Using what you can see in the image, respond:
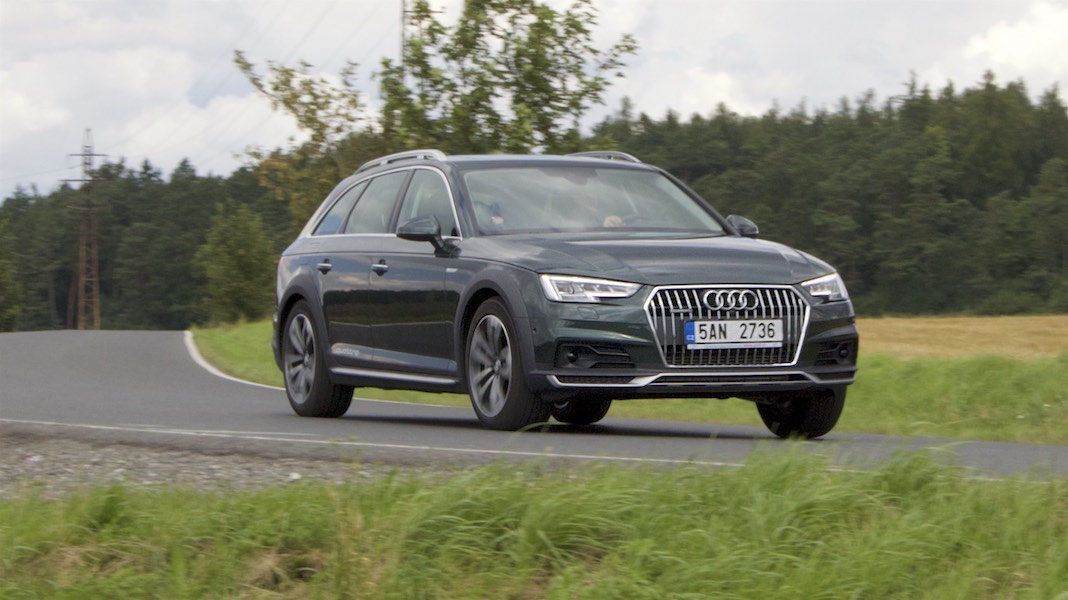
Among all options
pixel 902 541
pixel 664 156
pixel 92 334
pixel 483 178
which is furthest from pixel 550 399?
pixel 664 156

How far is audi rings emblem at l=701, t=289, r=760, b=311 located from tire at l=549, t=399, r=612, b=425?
183 cm

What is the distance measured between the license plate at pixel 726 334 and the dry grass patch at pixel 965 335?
2279 centimetres

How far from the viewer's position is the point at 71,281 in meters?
162

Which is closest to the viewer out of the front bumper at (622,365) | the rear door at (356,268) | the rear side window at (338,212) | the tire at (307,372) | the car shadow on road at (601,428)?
the front bumper at (622,365)

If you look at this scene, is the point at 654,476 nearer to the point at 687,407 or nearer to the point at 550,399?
the point at 550,399

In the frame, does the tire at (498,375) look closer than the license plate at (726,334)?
No

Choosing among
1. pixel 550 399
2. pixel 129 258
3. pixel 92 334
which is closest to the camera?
pixel 550 399

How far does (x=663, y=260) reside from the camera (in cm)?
868

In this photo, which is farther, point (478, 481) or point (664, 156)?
point (664, 156)

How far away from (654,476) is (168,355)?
80.8 ft

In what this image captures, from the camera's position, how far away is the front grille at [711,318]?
8.50 meters

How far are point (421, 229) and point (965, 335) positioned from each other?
35.9 meters

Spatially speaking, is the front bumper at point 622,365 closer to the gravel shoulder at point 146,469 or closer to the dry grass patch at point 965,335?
the gravel shoulder at point 146,469

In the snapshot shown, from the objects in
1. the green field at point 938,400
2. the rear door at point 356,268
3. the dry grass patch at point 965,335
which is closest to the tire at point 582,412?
the rear door at point 356,268
